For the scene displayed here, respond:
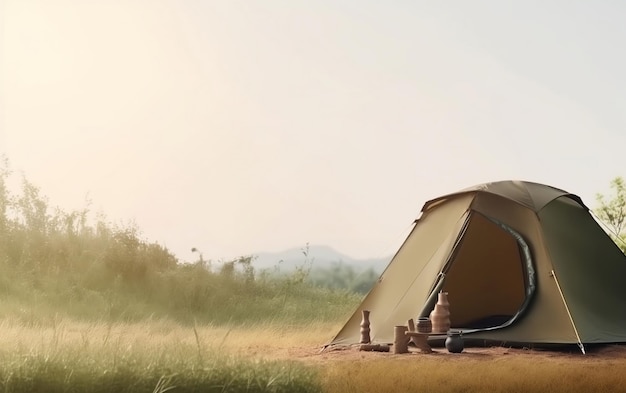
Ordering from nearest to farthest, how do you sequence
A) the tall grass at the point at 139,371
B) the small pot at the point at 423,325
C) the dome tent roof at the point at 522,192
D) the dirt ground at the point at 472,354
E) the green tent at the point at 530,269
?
1. the tall grass at the point at 139,371
2. the dirt ground at the point at 472,354
3. the small pot at the point at 423,325
4. the green tent at the point at 530,269
5. the dome tent roof at the point at 522,192

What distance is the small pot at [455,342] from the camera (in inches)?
301

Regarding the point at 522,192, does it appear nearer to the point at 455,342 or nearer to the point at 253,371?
the point at 455,342

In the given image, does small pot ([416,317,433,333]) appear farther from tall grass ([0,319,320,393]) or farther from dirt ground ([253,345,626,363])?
tall grass ([0,319,320,393])

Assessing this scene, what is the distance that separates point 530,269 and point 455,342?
4.90ft

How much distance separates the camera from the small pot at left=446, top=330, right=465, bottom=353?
25.1 feet

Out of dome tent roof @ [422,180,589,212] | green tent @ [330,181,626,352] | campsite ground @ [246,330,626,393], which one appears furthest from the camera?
dome tent roof @ [422,180,589,212]

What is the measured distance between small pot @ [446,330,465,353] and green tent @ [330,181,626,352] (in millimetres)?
573

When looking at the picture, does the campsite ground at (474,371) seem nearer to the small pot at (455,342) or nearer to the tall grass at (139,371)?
the small pot at (455,342)

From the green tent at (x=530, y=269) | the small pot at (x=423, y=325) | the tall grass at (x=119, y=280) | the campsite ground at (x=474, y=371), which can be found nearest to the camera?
the campsite ground at (x=474, y=371)

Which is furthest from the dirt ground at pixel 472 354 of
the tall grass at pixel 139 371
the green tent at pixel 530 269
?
the tall grass at pixel 139 371

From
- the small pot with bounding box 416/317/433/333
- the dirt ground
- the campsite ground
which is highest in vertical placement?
the small pot with bounding box 416/317/433/333

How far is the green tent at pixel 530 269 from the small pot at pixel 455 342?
57 cm

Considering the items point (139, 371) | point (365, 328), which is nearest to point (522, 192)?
point (365, 328)

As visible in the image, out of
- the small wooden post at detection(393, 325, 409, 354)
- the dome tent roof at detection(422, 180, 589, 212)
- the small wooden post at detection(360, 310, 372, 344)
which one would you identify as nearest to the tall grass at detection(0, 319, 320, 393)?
the small wooden post at detection(393, 325, 409, 354)
